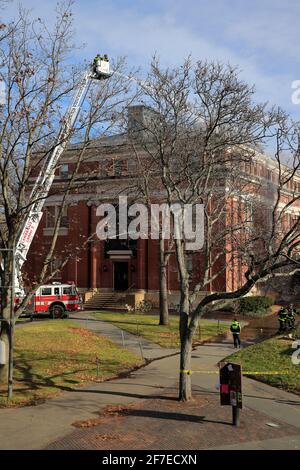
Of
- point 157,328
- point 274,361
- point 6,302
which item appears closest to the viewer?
point 6,302

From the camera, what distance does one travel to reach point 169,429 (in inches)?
422

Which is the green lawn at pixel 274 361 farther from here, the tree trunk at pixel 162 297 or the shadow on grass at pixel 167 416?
the tree trunk at pixel 162 297

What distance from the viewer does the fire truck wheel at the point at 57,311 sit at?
31.4 metres

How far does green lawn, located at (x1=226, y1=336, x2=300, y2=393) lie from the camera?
16.2 meters

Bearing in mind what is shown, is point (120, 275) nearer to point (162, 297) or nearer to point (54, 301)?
point (54, 301)

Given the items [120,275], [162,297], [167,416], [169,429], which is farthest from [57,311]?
[169,429]

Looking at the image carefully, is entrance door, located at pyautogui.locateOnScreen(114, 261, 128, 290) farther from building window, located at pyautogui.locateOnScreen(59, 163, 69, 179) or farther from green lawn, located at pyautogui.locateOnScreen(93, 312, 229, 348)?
building window, located at pyautogui.locateOnScreen(59, 163, 69, 179)

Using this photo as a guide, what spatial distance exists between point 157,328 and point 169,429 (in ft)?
55.6

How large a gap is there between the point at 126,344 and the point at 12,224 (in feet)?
33.4

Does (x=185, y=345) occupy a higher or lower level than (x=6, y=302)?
lower

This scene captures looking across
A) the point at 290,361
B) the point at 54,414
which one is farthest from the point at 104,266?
the point at 54,414

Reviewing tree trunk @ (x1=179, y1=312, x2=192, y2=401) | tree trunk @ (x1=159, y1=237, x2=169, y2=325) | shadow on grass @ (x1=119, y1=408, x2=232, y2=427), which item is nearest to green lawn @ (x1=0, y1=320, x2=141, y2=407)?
shadow on grass @ (x1=119, y1=408, x2=232, y2=427)

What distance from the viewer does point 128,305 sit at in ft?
125
